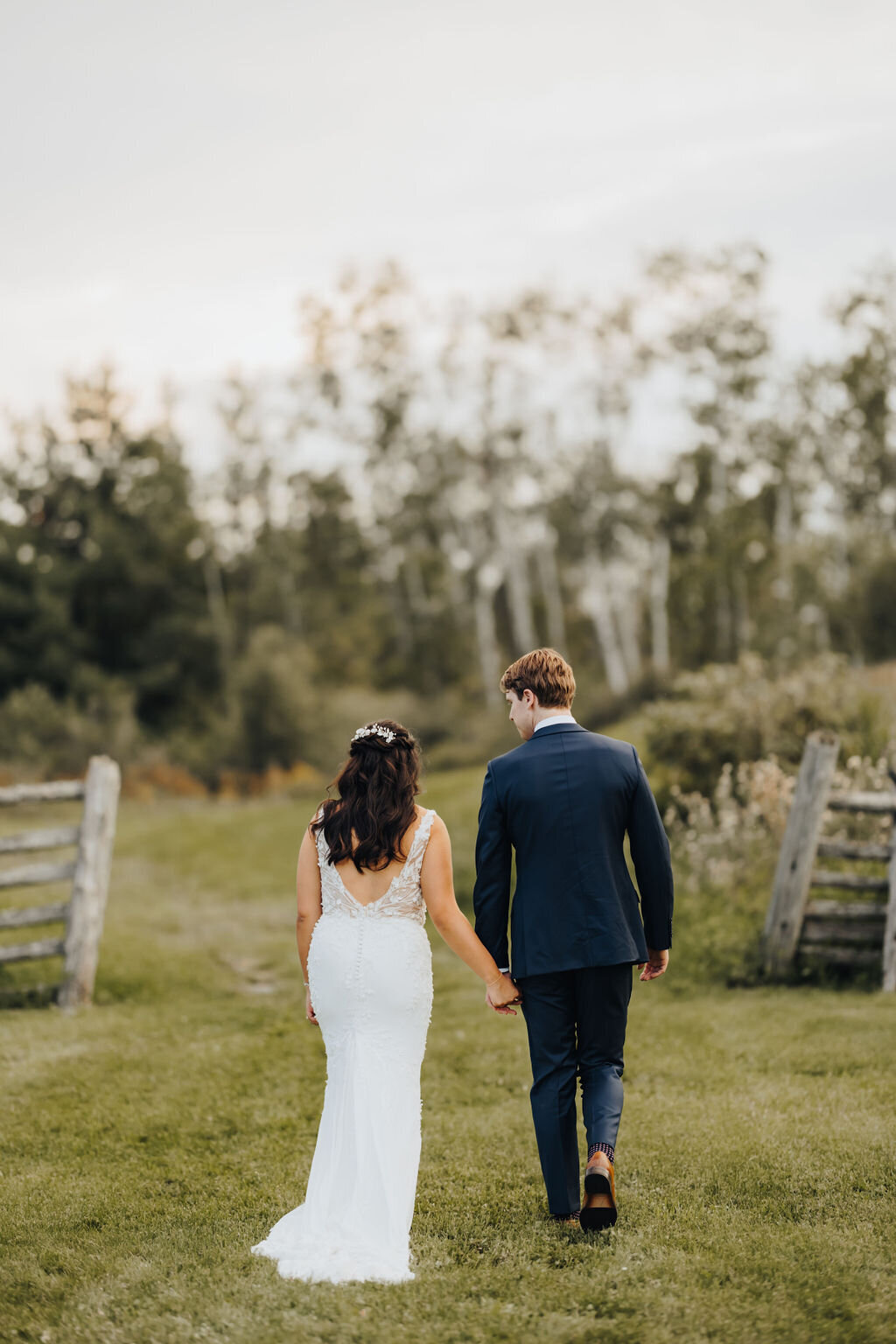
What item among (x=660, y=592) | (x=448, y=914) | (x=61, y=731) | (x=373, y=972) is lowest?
(x=61, y=731)

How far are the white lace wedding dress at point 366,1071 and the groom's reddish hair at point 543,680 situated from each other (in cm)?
63

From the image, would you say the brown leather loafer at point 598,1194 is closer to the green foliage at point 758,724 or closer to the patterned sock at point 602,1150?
the patterned sock at point 602,1150

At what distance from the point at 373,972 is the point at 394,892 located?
30 centimetres

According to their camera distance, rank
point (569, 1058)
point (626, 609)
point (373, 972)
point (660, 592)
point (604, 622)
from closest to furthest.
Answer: point (373, 972)
point (569, 1058)
point (660, 592)
point (604, 622)
point (626, 609)

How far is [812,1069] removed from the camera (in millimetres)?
6164

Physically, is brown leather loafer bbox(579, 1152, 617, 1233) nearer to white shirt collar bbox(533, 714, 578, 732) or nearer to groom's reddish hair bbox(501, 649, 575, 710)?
white shirt collar bbox(533, 714, 578, 732)

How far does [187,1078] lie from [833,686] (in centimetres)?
837

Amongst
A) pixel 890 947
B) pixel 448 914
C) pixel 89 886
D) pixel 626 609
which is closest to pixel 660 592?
pixel 626 609

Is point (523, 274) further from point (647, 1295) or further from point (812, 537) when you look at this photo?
point (647, 1295)

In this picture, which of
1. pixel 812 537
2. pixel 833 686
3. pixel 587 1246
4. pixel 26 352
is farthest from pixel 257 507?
pixel 587 1246

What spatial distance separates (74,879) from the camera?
27.2ft

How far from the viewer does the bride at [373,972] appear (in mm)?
4016

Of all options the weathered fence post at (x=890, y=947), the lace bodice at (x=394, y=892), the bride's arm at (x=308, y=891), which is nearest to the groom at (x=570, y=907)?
the lace bodice at (x=394, y=892)

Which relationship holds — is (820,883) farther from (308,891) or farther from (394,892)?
(308,891)
